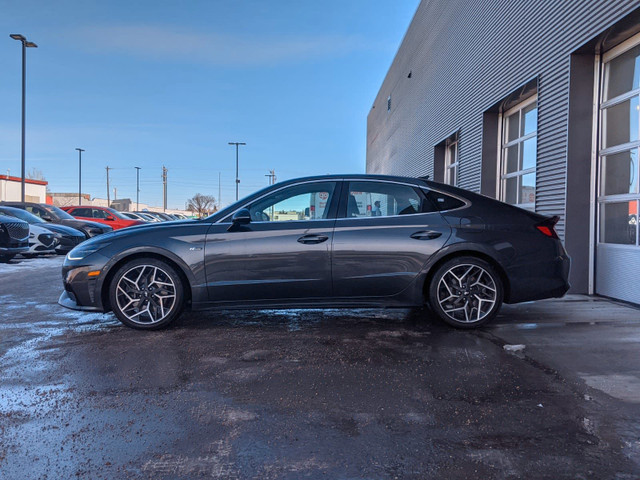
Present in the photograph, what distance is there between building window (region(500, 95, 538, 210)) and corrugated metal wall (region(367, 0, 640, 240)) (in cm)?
52

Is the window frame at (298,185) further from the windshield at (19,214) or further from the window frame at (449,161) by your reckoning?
the windshield at (19,214)

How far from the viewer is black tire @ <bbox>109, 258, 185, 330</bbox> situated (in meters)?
4.65

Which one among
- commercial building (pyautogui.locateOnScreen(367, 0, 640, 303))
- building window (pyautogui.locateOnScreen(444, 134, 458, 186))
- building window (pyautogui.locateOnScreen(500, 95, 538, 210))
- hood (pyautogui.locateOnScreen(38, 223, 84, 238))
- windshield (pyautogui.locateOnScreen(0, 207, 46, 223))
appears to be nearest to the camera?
commercial building (pyautogui.locateOnScreen(367, 0, 640, 303))

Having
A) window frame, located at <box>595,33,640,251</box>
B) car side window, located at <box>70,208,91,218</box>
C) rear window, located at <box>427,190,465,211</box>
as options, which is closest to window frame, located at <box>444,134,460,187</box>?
window frame, located at <box>595,33,640,251</box>

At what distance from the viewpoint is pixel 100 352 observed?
13.2 feet

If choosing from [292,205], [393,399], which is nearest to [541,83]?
[292,205]

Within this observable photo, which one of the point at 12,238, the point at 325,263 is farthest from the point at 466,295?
the point at 12,238

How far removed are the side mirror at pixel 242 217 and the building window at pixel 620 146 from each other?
486 centimetres

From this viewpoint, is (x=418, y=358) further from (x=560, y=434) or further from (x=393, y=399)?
(x=560, y=434)

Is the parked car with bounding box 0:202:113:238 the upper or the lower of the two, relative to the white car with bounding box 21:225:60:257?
upper

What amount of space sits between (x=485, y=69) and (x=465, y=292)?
7398mm

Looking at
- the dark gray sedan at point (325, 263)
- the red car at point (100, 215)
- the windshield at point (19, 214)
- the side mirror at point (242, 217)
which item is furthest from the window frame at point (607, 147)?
the red car at point (100, 215)

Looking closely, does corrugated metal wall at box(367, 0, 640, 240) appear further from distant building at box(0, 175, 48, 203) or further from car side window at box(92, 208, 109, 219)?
distant building at box(0, 175, 48, 203)

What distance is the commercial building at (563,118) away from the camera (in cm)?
604
